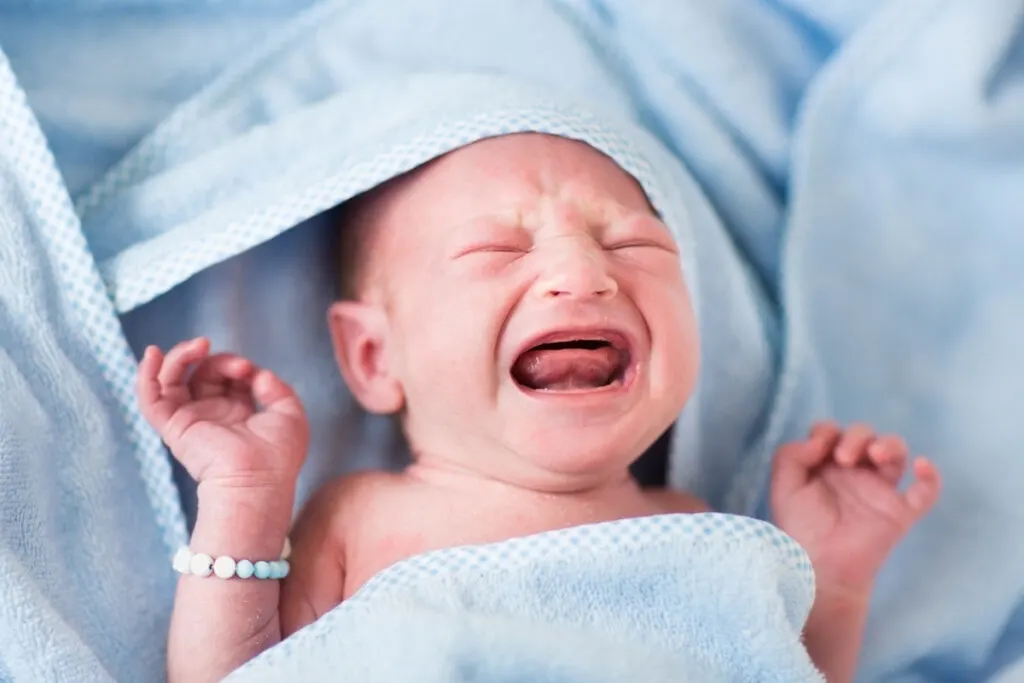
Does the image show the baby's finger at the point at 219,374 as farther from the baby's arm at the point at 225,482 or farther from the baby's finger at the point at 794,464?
the baby's finger at the point at 794,464

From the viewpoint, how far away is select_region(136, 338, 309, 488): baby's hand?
3.93 feet

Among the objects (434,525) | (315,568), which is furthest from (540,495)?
(315,568)

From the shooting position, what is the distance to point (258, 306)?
1418 millimetres

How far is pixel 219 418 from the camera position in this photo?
126cm

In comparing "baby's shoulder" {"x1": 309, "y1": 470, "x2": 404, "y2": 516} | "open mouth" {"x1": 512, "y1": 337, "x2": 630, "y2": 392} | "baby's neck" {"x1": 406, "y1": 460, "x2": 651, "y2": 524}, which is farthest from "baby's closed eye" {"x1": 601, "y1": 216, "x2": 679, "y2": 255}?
"baby's shoulder" {"x1": 309, "y1": 470, "x2": 404, "y2": 516}

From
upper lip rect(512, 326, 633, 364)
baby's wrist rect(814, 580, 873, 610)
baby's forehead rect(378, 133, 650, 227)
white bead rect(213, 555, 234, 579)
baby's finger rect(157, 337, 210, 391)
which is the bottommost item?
baby's wrist rect(814, 580, 873, 610)

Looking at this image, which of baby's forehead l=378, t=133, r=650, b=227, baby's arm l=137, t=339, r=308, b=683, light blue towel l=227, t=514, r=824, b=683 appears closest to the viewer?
light blue towel l=227, t=514, r=824, b=683

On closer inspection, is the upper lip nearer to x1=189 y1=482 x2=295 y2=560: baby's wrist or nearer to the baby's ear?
the baby's ear

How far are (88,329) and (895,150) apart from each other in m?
1.03

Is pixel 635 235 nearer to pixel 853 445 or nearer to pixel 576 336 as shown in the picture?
pixel 576 336

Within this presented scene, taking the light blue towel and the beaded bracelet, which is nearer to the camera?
the light blue towel

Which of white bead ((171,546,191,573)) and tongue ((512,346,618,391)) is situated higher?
tongue ((512,346,618,391))

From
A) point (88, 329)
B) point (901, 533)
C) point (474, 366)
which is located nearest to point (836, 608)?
point (901, 533)

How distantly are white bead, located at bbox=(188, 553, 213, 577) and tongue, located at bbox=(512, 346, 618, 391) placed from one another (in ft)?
1.16
